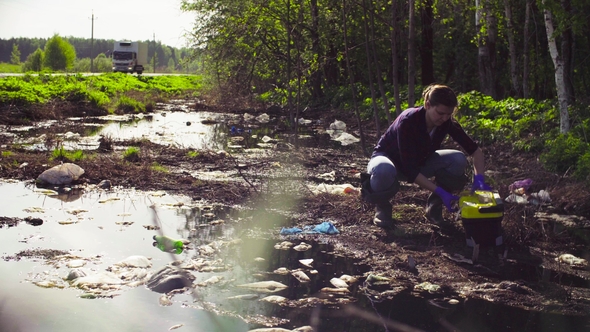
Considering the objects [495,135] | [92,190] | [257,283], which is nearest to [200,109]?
[495,135]

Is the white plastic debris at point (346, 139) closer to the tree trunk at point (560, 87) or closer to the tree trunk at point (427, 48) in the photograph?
the tree trunk at point (560, 87)

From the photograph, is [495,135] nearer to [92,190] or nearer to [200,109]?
[92,190]

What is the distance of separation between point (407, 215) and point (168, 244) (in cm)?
247

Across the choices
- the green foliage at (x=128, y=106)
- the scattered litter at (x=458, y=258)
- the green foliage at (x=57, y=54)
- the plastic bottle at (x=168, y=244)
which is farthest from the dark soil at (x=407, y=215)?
the green foliage at (x=57, y=54)

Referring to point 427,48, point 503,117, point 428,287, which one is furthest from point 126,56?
point 428,287

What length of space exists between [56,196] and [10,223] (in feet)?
4.81

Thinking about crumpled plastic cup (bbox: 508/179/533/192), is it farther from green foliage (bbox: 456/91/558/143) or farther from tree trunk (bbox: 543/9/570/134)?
green foliage (bbox: 456/91/558/143)

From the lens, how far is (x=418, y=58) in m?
30.2

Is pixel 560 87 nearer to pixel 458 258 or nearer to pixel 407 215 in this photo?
pixel 407 215

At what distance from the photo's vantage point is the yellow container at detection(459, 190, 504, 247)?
533 centimetres

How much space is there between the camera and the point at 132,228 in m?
6.31

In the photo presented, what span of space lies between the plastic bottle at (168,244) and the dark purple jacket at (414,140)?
2099 millimetres

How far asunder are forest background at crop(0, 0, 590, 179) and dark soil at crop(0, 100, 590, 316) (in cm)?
112

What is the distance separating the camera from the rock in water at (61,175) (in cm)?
838
